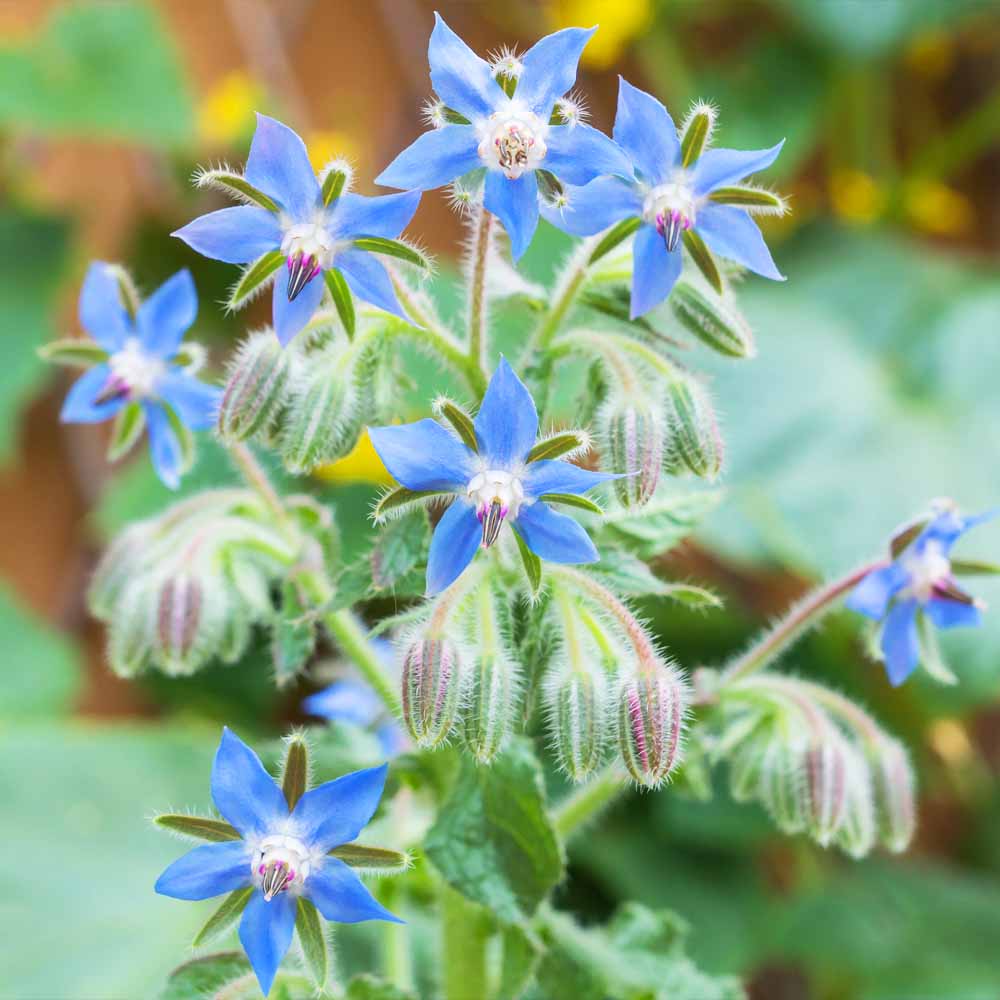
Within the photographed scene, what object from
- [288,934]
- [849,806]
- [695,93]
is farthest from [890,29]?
[288,934]

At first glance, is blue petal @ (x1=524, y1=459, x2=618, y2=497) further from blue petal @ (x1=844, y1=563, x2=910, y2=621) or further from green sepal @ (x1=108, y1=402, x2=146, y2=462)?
green sepal @ (x1=108, y1=402, x2=146, y2=462)

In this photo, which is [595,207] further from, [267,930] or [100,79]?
[100,79]

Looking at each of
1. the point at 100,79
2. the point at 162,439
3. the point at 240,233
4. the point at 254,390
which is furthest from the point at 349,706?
the point at 100,79

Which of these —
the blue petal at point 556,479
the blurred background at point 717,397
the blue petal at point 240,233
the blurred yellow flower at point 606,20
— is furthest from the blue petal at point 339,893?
the blurred yellow flower at point 606,20

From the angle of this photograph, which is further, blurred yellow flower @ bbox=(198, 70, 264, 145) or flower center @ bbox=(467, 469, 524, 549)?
blurred yellow flower @ bbox=(198, 70, 264, 145)

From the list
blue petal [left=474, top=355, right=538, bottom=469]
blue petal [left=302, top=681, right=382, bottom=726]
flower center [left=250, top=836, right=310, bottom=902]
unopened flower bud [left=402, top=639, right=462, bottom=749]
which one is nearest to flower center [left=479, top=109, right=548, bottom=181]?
blue petal [left=474, top=355, right=538, bottom=469]

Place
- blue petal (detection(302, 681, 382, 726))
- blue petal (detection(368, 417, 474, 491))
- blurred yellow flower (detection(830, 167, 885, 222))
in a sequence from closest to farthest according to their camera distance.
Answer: blue petal (detection(368, 417, 474, 491))
blue petal (detection(302, 681, 382, 726))
blurred yellow flower (detection(830, 167, 885, 222))

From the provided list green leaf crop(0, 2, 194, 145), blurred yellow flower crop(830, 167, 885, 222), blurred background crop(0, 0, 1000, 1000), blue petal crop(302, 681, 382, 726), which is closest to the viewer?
blue petal crop(302, 681, 382, 726)

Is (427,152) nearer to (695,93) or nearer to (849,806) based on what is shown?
(849,806)
